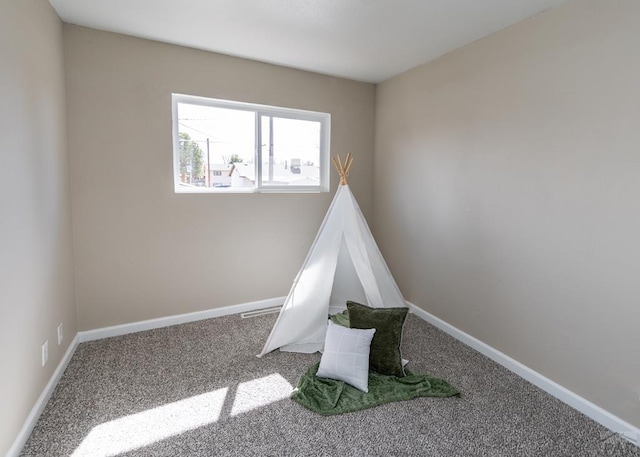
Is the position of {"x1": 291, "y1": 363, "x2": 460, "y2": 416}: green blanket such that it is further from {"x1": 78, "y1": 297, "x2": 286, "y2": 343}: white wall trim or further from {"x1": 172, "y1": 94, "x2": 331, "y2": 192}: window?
{"x1": 172, "y1": 94, "x2": 331, "y2": 192}: window

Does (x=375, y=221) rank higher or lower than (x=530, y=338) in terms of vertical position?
higher

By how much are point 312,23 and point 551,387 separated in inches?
117

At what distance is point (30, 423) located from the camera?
1812 mm

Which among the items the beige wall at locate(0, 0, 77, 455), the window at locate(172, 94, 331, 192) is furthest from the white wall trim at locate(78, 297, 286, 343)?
the window at locate(172, 94, 331, 192)

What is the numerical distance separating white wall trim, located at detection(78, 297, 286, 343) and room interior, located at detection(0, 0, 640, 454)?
47 millimetres

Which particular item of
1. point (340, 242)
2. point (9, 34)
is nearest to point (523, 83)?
point (340, 242)

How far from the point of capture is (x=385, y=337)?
2406 mm

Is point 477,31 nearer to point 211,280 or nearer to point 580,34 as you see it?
point 580,34

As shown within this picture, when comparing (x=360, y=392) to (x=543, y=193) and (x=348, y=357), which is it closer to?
(x=348, y=357)

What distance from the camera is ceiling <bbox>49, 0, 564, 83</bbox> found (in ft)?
7.29

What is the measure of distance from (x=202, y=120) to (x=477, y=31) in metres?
2.40

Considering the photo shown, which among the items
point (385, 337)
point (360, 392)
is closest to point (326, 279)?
point (385, 337)

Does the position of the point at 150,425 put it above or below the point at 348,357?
below

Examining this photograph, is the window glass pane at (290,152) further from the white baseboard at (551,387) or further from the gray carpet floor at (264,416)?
the white baseboard at (551,387)
